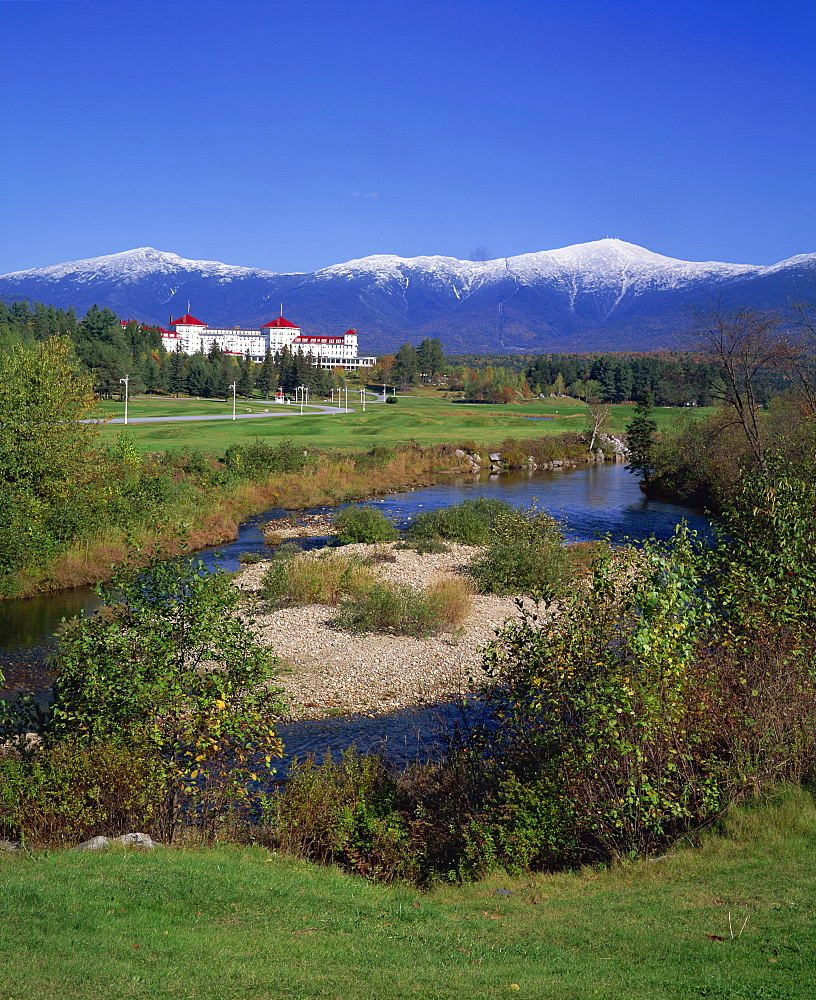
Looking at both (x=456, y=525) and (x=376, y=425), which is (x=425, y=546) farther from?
(x=376, y=425)

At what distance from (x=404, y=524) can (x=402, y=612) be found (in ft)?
55.9

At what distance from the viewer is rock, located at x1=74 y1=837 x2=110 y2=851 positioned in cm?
1002

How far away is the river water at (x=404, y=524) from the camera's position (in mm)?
17109

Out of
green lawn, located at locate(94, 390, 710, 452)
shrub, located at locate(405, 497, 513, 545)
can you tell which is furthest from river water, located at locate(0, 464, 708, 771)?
green lawn, located at locate(94, 390, 710, 452)

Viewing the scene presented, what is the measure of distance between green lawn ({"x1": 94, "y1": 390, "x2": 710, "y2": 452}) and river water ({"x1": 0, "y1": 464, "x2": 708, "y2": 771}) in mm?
12934

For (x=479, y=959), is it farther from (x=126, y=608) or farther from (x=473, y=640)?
(x=473, y=640)

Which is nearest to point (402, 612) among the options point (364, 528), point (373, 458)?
point (364, 528)

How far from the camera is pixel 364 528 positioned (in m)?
Answer: 36.4

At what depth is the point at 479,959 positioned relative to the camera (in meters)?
7.63

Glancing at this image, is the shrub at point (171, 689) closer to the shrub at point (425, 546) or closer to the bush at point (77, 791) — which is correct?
the bush at point (77, 791)

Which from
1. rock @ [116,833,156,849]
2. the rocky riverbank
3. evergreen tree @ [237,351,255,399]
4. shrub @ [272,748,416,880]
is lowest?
the rocky riverbank

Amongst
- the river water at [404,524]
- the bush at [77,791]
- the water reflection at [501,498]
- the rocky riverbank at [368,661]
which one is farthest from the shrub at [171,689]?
the rocky riverbank at [368,661]

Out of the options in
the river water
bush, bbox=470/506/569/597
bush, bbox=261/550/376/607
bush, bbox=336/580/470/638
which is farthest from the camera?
bush, bbox=470/506/569/597

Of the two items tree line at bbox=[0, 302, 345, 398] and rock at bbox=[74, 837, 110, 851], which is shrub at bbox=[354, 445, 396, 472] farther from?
rock at bbox=[74, 837, 110, 851]
